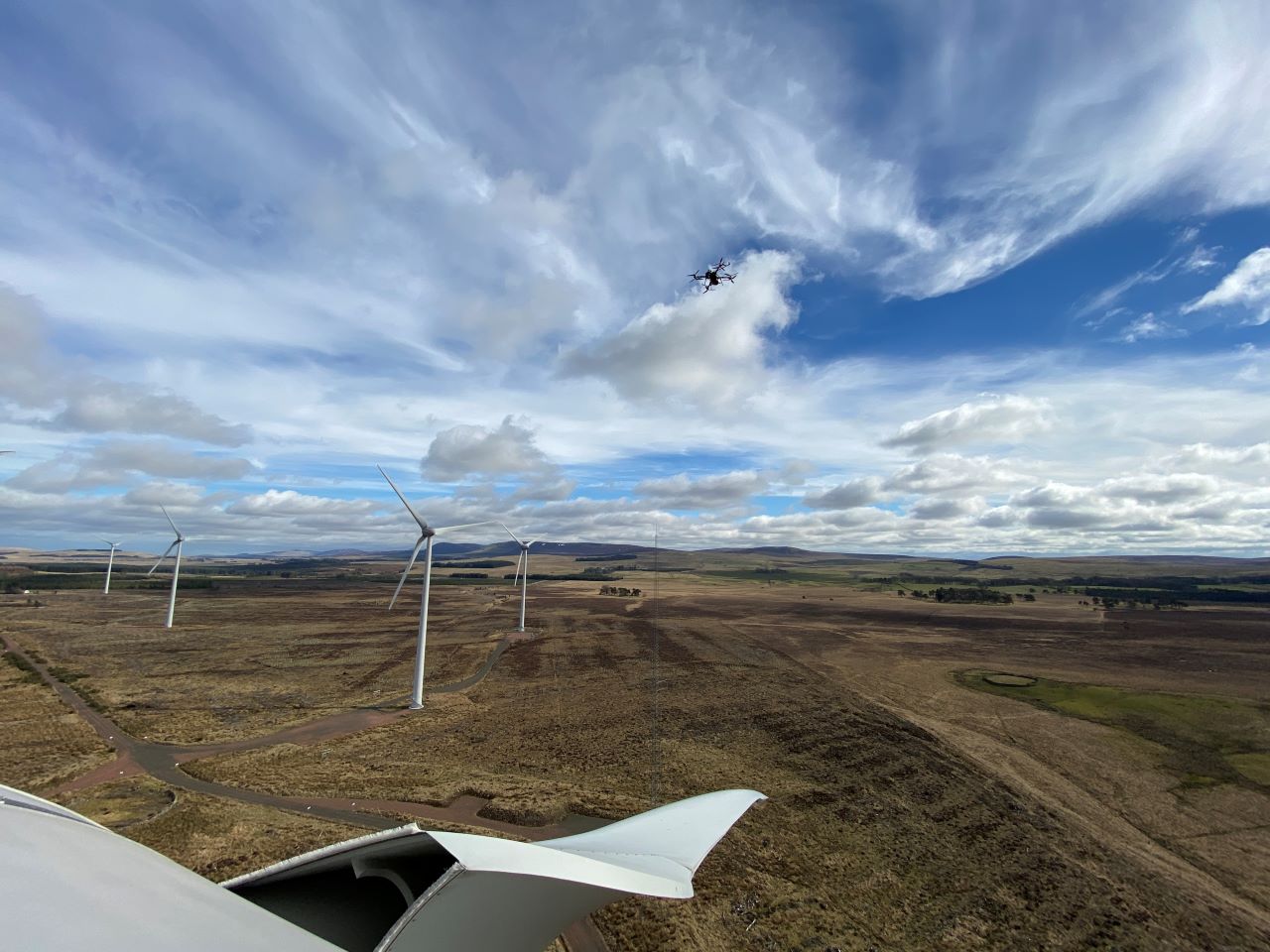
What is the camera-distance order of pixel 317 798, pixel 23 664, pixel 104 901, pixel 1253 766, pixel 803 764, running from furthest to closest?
pixel 23 664, pixel 1253 766, pixel 803 764, pixel 317 798, pixel 104 901

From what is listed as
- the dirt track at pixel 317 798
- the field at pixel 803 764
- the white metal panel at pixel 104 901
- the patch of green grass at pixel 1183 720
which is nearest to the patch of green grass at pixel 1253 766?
the patch of green grass at pixel 1183 720

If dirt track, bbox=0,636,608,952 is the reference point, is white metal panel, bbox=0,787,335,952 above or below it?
above

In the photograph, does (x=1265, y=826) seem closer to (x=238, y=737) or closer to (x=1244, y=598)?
(x=238, y=737)

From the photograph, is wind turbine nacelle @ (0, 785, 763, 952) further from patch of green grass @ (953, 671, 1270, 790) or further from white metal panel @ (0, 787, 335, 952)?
patch of green grass @ (953, 671, 1270, 790)

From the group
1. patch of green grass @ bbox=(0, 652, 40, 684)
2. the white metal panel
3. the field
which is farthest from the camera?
patch of green grass @ bbox=(0, 652, 40, 684)

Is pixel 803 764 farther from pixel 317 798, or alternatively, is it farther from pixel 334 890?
pixel 334 890

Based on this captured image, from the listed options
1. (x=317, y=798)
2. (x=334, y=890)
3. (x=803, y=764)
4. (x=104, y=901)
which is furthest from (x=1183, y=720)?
(x=104, y=901)

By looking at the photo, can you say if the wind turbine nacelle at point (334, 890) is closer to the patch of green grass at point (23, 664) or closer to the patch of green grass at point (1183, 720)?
the patch of green grass at point (1183, 720)

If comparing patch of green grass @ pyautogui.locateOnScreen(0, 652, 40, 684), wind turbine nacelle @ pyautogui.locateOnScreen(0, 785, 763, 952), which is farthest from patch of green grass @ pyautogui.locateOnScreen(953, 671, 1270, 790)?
patch of green grass @ pyautogui.locateOnScreen(0, 652, 40, 684)
